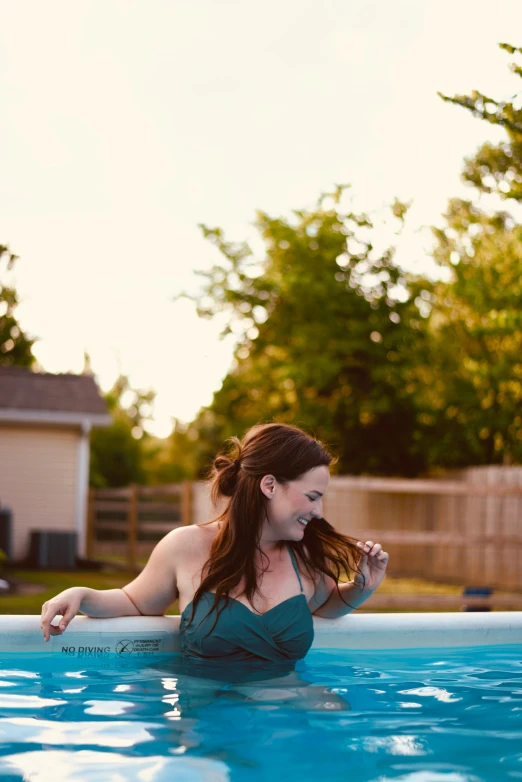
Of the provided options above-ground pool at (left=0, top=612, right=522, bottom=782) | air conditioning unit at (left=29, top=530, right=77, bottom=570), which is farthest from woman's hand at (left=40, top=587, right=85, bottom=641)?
air conditioning unit at (left=29, top=530, right=77, bottom=570)

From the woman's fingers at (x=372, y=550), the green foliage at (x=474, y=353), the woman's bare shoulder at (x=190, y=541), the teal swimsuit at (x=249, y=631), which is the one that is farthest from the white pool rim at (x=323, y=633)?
the green foliage at (x=474, y=353)

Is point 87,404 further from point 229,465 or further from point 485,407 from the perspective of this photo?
point 229,465

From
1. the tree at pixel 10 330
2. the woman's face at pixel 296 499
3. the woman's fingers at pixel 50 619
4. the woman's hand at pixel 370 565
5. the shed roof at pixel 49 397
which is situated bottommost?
the woman's fingers at pixel 50 619

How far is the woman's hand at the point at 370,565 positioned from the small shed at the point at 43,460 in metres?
12.8

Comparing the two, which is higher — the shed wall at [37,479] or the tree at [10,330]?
the tree at [10,330]

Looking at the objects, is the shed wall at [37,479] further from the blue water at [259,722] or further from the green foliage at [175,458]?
the green foliage at [175,458]

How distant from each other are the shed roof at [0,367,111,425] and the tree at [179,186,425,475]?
2.99 meters

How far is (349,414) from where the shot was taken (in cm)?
1692

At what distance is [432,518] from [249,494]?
1184cm

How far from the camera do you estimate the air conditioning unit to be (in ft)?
50.9

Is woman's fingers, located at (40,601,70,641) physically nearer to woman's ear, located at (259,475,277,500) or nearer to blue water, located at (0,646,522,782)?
blue water, located at (0,646,522,782)

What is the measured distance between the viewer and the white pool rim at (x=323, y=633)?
4.01 meters

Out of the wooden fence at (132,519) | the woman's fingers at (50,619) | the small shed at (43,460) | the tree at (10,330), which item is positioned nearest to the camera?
the woman's fingers at (50,619)

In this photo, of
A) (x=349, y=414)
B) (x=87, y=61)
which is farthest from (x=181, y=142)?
(x=349, y=414)
